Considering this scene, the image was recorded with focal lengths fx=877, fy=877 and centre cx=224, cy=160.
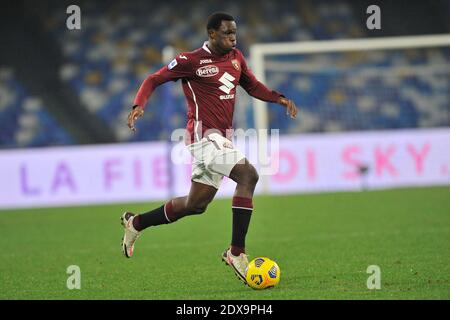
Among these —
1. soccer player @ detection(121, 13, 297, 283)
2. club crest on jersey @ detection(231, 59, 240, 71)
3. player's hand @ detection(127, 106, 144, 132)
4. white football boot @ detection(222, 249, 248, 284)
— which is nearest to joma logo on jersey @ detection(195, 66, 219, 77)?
soccer player @ detection(121, 13, 297, 283)

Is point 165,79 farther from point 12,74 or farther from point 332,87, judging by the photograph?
point 12,74

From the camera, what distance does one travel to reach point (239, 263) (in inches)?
272

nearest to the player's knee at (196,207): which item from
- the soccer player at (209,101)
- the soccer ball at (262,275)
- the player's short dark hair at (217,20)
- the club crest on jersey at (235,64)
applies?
the soccer player at (209,101)

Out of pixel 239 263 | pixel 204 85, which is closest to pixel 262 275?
pixel 239 263

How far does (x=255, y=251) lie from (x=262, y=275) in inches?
105

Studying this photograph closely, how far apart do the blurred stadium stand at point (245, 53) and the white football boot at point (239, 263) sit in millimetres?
12474

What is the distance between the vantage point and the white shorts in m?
7.13

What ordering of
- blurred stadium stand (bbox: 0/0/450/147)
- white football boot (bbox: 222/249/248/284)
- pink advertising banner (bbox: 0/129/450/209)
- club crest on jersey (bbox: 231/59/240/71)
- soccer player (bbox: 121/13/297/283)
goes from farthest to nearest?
blurred stadium stand (bbox: 0/0/450/147), pink advertising banner (bbox: 0/129/450/209), club crest on jersey (bbox: 231/59/240/71), soccer player (bbox: 121/13/297/283), white football boot (bbox: 222/249/248/284)

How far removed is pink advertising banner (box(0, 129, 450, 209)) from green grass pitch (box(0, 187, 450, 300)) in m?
1.66

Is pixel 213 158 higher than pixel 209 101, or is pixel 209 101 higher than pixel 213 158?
pixel 209 101

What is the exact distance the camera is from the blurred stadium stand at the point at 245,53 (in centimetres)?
1994

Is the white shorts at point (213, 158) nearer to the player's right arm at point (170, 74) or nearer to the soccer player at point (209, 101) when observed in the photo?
the soccer player at point (209, 101)

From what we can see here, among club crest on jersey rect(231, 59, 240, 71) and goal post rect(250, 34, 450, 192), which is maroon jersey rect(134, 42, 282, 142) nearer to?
club crest on jersey rect(231, 59, 240, 71)

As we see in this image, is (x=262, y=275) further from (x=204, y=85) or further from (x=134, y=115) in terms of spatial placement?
(x=204, y=85)
